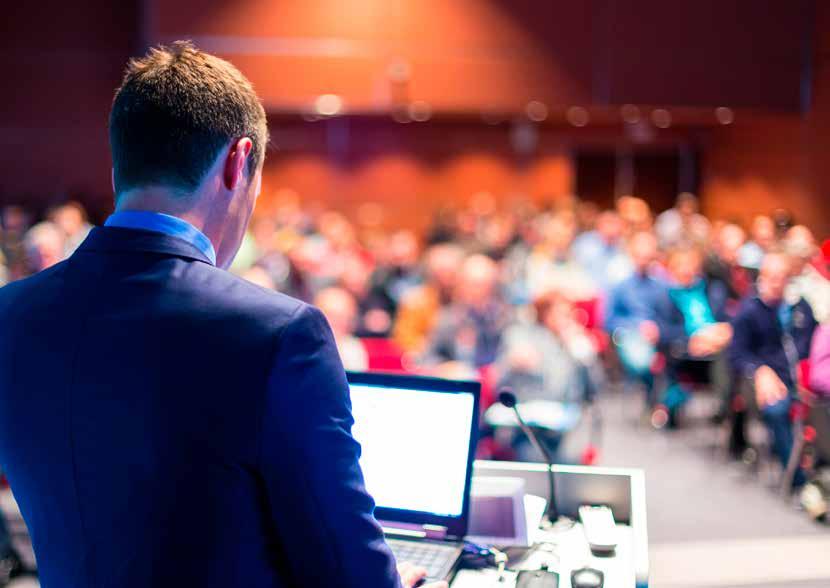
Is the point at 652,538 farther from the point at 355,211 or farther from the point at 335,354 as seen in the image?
the point at 355,211

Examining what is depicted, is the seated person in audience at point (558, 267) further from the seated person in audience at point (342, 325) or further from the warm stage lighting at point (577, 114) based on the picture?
the seated person in audience at point (342, 325)

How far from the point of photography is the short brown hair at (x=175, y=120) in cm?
104

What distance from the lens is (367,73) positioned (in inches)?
359

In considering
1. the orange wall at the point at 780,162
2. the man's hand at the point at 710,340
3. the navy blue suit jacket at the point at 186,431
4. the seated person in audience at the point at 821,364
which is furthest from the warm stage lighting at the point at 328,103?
the navy blue suit jacket at the point at 186,431

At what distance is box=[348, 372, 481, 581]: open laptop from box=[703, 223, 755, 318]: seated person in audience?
17.4 ft

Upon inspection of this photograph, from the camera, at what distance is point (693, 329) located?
6.87 meters

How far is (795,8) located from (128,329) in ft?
34.0

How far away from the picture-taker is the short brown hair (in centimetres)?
104

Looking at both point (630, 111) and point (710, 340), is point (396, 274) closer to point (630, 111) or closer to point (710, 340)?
point (710, 340)

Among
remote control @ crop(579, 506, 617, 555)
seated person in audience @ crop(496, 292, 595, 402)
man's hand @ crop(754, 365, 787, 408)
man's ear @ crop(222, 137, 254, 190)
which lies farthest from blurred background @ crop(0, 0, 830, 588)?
man's ear @ crop(222, 137, 254, 190)

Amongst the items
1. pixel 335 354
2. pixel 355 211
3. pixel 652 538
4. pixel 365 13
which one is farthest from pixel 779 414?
pixel 355 211

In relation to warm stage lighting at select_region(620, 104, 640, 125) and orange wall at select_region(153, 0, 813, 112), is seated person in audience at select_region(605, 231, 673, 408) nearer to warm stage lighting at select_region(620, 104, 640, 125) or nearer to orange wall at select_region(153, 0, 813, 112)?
warm stage lighting at select_region(620, 104, 640, 125)

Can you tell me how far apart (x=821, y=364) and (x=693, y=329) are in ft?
6.46

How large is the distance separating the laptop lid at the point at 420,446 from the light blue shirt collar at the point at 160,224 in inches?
33.9
